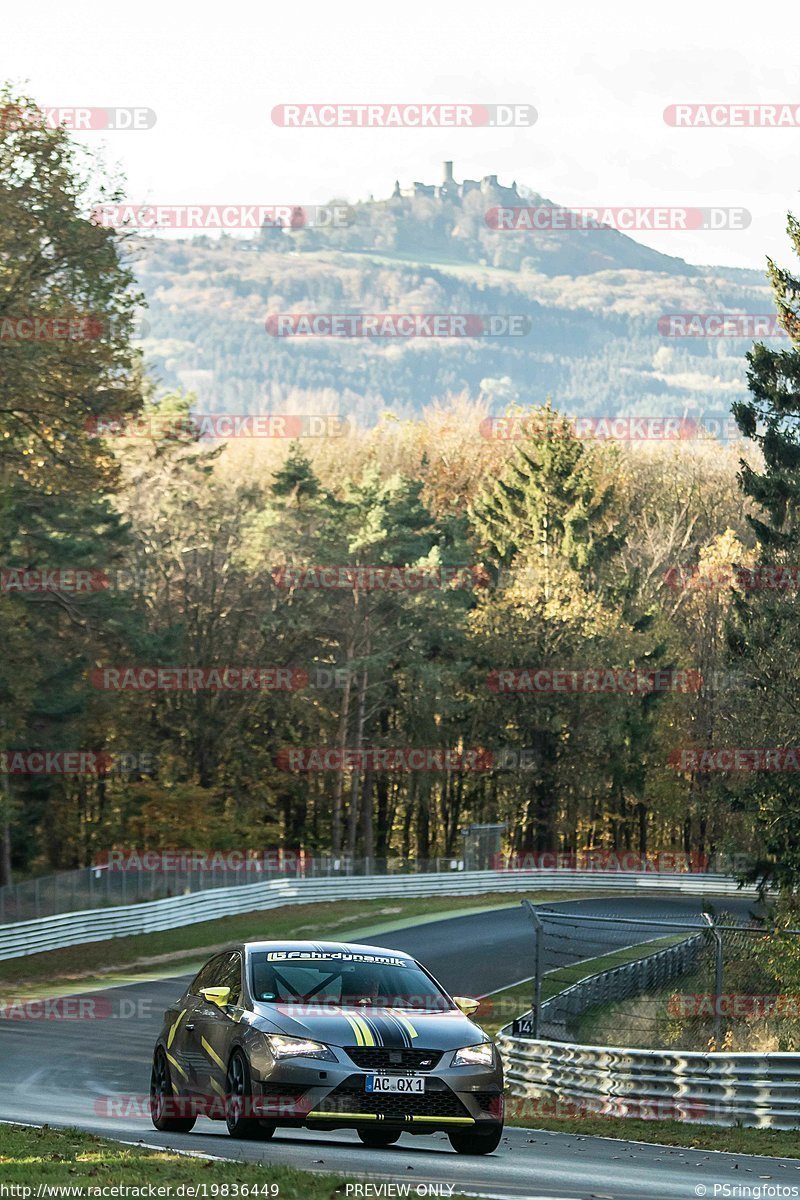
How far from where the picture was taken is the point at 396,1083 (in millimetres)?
12156

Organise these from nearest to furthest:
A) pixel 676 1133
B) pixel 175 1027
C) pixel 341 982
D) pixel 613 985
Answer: pixel 341 982
pixel 175 1027
pixel 676 1133
pixel 613 985

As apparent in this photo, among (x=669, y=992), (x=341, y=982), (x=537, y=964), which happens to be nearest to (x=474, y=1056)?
(x=341, y=982)

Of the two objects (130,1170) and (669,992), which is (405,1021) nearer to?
(130,1170)

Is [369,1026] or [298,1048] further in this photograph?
[369,1026]

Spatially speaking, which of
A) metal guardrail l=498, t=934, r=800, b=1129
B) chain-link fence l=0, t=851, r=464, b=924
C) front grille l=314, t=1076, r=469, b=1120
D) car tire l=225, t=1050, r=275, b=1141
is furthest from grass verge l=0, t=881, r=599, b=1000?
front grille l=314, t=1076, r=469, b=1120

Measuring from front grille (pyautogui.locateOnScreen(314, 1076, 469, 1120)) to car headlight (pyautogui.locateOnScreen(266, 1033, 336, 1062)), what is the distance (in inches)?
9.5

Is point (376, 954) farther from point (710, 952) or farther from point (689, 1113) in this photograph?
point (710, 952)

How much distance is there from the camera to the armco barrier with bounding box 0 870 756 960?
40906 millimetres

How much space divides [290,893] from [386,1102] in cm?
4103

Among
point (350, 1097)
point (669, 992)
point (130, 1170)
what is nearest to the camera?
point (130, 1170)

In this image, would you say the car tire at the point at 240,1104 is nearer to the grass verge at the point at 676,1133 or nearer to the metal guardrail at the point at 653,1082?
the grass verge at the point at 676,1133

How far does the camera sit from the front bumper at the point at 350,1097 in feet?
39.6

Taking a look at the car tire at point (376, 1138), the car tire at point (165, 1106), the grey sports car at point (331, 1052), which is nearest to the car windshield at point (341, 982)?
the grey sports car at point (331, 1052)

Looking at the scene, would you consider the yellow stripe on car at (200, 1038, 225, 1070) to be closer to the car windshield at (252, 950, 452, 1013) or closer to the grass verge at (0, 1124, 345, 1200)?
the car windshield at (252, 950, 452, 1013)
